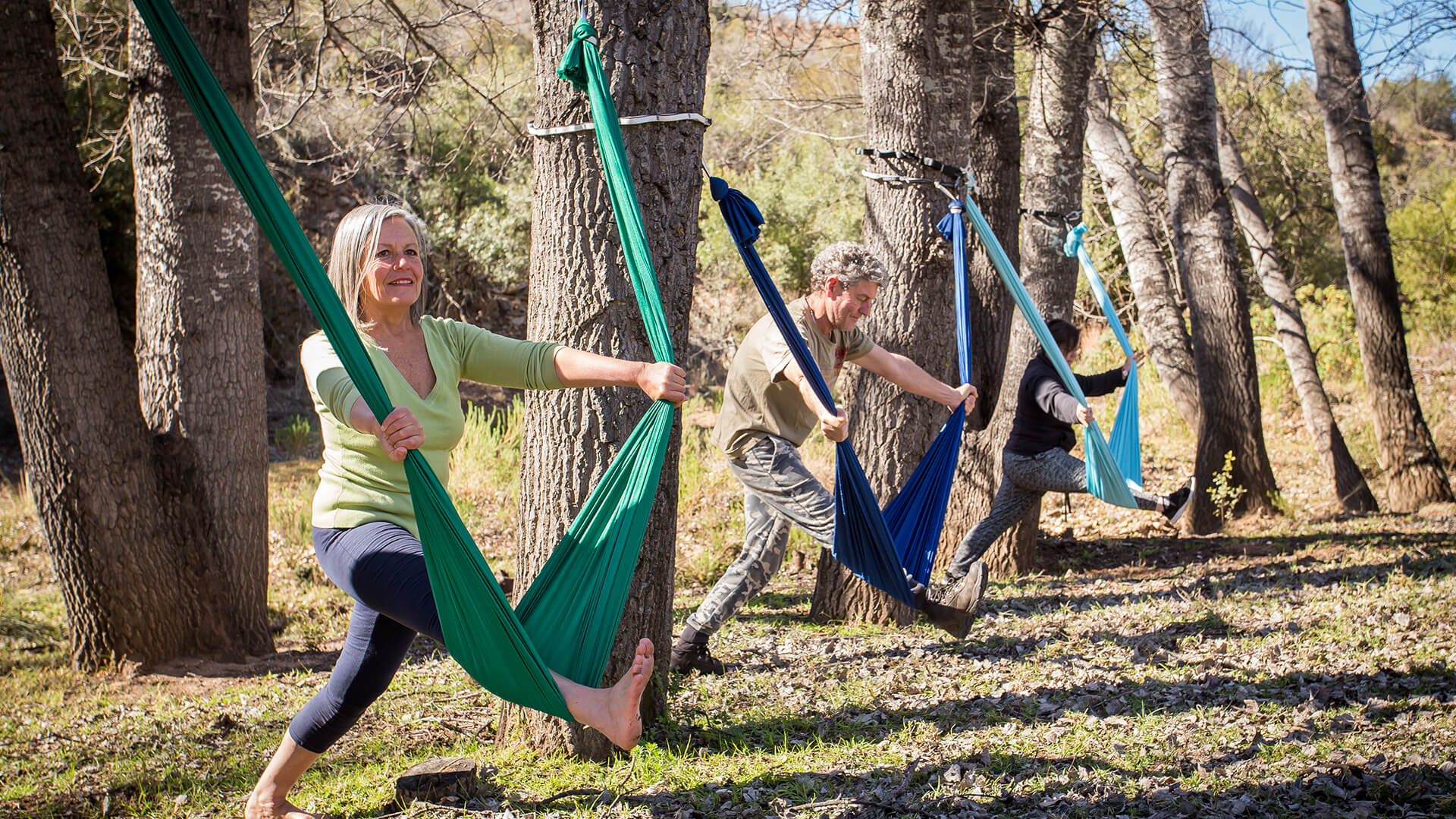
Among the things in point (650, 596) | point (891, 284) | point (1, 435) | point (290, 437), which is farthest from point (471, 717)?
point (1, 435)

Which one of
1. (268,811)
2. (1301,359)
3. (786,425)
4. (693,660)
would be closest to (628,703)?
(268,811)

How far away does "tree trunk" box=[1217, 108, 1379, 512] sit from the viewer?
23.0 ft

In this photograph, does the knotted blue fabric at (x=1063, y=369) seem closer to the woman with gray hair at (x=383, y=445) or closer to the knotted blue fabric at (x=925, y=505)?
the knotted blue fabric at (x=925, y=505)

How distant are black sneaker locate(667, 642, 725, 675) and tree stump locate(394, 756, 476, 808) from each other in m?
1.01

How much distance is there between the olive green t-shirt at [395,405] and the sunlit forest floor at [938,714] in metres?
0.83

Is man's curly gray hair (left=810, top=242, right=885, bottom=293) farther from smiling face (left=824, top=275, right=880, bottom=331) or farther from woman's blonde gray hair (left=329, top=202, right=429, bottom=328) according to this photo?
woman's blonde gray hair (left=329, top=202, right=429, bottom=328)

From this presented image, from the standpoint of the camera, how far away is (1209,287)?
678 cm

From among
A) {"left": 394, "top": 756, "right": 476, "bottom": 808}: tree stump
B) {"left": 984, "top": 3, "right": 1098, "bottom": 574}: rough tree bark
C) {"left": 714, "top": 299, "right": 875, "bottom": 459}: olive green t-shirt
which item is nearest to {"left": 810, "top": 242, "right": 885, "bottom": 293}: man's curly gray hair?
{"left": 714, "top": 299, "right": 875, "bottom": 459}: olive green t-shirt

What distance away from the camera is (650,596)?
114 inches

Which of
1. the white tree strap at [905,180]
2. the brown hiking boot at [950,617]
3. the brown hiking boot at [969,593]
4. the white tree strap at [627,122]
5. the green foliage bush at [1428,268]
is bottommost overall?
the brown hiking boot at [950,617]

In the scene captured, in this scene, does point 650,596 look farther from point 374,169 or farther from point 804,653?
point 374,169

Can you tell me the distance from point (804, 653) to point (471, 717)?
1.25 meters

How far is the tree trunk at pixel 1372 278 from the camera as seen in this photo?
264 inches

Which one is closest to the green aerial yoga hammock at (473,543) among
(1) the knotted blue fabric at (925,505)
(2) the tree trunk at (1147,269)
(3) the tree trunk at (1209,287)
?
(1) the knotted blue fabric at (925,505)
